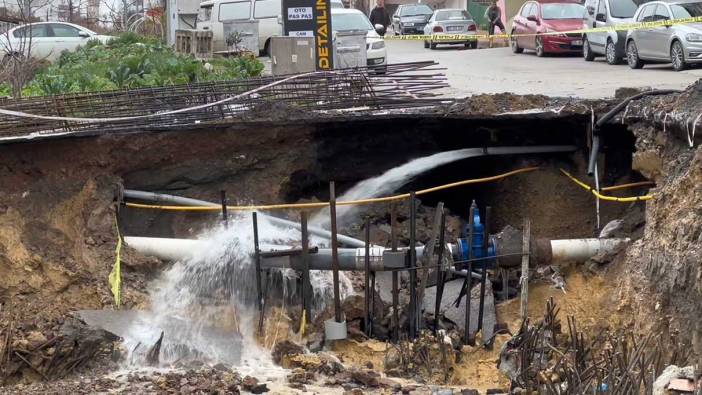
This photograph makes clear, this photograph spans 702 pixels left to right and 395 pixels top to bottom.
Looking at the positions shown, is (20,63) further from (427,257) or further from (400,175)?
(427,257)

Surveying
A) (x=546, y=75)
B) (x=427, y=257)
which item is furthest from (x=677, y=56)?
(x=427, y=257)

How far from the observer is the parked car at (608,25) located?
72.0 ft

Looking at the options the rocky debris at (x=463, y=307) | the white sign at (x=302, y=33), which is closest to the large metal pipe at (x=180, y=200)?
the rocky debris at (x=463, y=307)

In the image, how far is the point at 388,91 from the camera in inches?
432

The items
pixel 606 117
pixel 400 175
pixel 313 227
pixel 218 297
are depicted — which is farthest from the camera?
pixel 400 175

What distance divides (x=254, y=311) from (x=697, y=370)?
4.63 m

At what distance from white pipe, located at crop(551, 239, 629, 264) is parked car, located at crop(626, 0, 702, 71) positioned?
10508 mm

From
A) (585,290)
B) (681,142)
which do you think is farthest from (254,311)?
(681,142)

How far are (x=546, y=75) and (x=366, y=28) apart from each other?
183 inches

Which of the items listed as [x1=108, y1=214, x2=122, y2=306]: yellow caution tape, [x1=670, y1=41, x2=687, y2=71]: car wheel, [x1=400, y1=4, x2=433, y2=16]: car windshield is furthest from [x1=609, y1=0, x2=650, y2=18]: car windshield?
[x1=108, y1=214, x2=122, y2=306]: yellow caution tape

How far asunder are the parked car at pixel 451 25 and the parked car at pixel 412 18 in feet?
15.0

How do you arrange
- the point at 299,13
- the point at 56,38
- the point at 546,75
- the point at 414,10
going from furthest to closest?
the point at 414,10
the point at 56,38
the point at 546,75
the point at 299,13

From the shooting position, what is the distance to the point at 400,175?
433 inches

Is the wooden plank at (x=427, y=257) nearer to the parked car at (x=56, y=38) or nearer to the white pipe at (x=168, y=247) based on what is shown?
the white pipe at (x=168, y=247)
